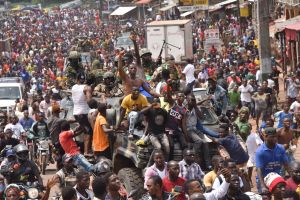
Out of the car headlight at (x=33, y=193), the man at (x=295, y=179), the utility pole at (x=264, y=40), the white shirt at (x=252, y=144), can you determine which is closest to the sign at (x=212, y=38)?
the utility pole at (x=264, y=40)

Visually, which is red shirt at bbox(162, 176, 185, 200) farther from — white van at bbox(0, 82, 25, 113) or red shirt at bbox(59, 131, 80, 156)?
white van at bbox(0, 82, 25, 113)

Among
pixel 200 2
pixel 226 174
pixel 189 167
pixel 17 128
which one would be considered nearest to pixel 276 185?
pixel 226 174

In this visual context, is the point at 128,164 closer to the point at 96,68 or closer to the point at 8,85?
A: the point at 96,68

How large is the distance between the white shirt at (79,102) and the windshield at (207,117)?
2359mm

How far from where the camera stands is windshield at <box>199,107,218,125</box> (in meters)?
17.5

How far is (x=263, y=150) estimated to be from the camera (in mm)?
14375

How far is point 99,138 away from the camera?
17656 millimetres

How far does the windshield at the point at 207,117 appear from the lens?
17550 mm

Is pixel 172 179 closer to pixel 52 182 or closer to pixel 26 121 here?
pixel 52 182

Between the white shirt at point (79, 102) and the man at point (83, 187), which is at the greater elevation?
the white shirt at point (79, 102)

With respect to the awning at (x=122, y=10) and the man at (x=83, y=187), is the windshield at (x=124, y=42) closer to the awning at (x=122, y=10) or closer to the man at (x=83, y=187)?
the awning at (x=122, y=10)

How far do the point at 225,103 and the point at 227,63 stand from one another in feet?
63.6

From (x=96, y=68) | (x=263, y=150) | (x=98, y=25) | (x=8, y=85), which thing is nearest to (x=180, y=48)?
(x=8, y=85)

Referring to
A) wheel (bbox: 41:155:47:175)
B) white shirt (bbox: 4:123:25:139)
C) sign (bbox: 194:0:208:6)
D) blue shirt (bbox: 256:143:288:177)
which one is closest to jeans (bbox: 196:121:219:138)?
blue shirt (bbox: 256:143:288:177)
